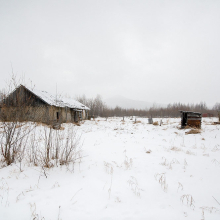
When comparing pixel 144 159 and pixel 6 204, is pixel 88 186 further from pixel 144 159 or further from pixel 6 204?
pixel 144 159

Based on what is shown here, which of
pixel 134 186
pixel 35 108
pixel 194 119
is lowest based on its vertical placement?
pixel 134 186

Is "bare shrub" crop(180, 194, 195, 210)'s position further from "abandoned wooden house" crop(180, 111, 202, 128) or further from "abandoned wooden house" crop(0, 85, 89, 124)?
"abandoned wooden house" crop(180, 111, 202, 128)

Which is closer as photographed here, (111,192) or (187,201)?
(187,201)

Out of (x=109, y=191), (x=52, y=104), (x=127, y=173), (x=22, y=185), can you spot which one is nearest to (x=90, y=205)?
(x=109, y=191)

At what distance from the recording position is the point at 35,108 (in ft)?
48.3

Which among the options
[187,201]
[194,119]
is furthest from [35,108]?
[194,119]

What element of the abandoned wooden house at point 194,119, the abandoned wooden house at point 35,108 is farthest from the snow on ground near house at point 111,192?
the abandoned wooden house at point 194,119

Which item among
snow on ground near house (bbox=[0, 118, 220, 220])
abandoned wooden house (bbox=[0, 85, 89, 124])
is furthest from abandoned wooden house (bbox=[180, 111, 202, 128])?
abandoned wooden house (bbox=[0, 85, 89, 124])

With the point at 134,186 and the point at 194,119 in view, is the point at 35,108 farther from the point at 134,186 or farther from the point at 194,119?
the point at 194,119

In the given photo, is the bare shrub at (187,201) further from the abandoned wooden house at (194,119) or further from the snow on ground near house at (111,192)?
the abandoned wooden house at (194,119)

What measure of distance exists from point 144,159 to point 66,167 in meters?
2.62

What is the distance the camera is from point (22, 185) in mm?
2594

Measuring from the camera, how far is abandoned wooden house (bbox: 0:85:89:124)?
350 cm

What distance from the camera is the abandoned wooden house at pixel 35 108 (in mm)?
3497
